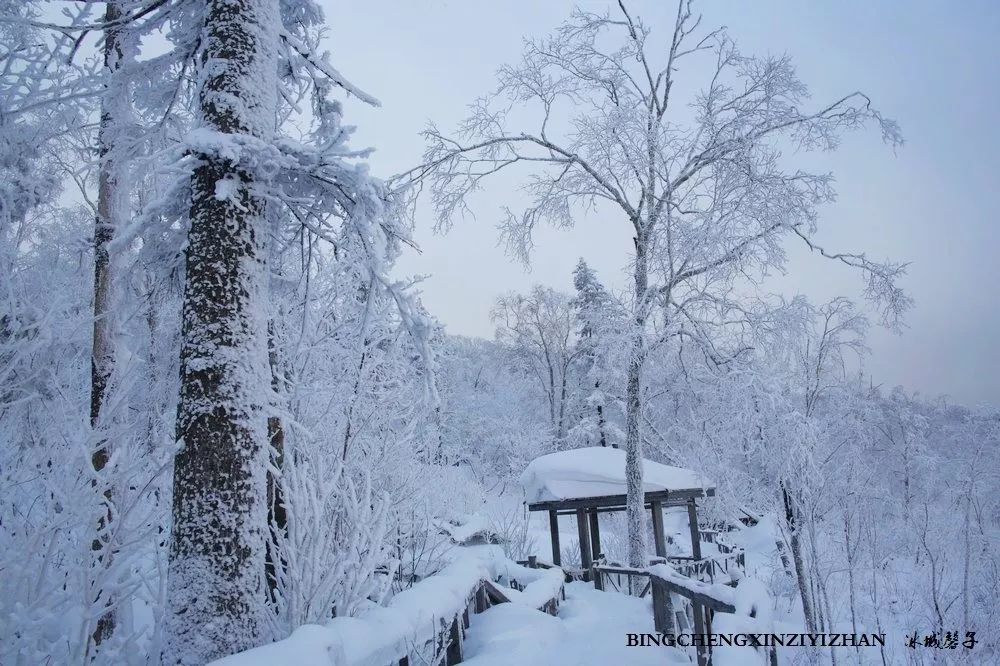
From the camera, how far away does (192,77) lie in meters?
4.66

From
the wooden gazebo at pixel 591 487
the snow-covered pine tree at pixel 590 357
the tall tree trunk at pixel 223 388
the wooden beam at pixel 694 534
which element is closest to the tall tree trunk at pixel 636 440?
the wooden gazebo at pixel 591 487

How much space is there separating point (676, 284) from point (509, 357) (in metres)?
22.9

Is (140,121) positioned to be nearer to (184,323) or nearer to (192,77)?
(192,77)

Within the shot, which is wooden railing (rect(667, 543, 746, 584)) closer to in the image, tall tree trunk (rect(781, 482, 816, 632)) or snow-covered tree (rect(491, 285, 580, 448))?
tall tree trunk (rect(781, 482, 816, 632))

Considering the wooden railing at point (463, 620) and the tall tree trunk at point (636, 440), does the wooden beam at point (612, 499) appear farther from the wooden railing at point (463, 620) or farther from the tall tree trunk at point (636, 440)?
the wooden railing at point (463, 620)

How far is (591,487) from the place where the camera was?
545 inches

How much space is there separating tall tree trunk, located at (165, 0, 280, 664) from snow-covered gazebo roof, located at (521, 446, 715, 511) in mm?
11332

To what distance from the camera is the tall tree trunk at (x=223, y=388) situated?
2.73m

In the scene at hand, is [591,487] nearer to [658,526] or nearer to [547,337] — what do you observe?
[658,526]

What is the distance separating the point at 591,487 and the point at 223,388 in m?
12.1

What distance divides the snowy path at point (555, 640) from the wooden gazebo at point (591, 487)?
535 centimetres

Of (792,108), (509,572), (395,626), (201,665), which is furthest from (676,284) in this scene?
(201,665)

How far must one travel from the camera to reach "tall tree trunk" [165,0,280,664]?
273cm

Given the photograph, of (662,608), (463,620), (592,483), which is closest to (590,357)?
(592,483)
